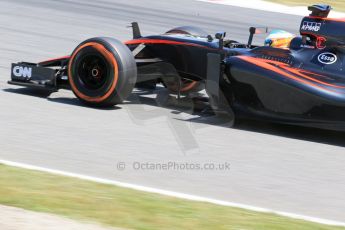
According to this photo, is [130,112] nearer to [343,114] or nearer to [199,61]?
[199,61]

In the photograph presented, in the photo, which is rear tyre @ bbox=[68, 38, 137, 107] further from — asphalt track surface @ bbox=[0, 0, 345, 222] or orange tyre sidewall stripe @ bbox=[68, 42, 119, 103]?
asphalt track surface @ bbox=[0, 0, 345, 222]

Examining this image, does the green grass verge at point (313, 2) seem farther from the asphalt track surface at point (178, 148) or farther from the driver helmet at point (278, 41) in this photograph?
the driver helmet at point (278, 41)

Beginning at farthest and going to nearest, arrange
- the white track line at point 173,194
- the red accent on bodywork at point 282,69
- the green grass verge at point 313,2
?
1. the green grass verge at point 313,2
2. the red accent on bodywork at point 282,69
3. the white track line at point 173,194

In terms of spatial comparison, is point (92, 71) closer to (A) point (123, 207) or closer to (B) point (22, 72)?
(B) point (22, 72)

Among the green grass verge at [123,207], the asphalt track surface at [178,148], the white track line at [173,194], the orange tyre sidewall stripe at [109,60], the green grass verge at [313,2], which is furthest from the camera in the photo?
the green grass verge at [313,2]

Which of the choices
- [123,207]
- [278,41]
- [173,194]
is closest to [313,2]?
[278,41]

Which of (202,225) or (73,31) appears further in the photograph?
(73,31)

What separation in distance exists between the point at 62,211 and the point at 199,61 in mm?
3897

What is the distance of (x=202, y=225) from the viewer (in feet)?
15.0

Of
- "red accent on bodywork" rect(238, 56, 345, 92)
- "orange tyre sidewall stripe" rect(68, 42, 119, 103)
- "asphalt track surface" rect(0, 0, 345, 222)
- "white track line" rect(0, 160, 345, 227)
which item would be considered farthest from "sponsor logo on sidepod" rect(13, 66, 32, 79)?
"white track line" rect(0, 160, 345, 227)

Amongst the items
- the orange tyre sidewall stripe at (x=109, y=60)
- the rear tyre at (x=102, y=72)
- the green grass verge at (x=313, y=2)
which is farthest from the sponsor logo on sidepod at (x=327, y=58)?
the green grass verge at (x=313, y=2)

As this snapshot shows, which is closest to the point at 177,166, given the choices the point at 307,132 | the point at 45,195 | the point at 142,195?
the point at 142,195

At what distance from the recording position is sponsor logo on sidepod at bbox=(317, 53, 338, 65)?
7531 millimetres

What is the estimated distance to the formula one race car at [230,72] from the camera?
7363 mm
